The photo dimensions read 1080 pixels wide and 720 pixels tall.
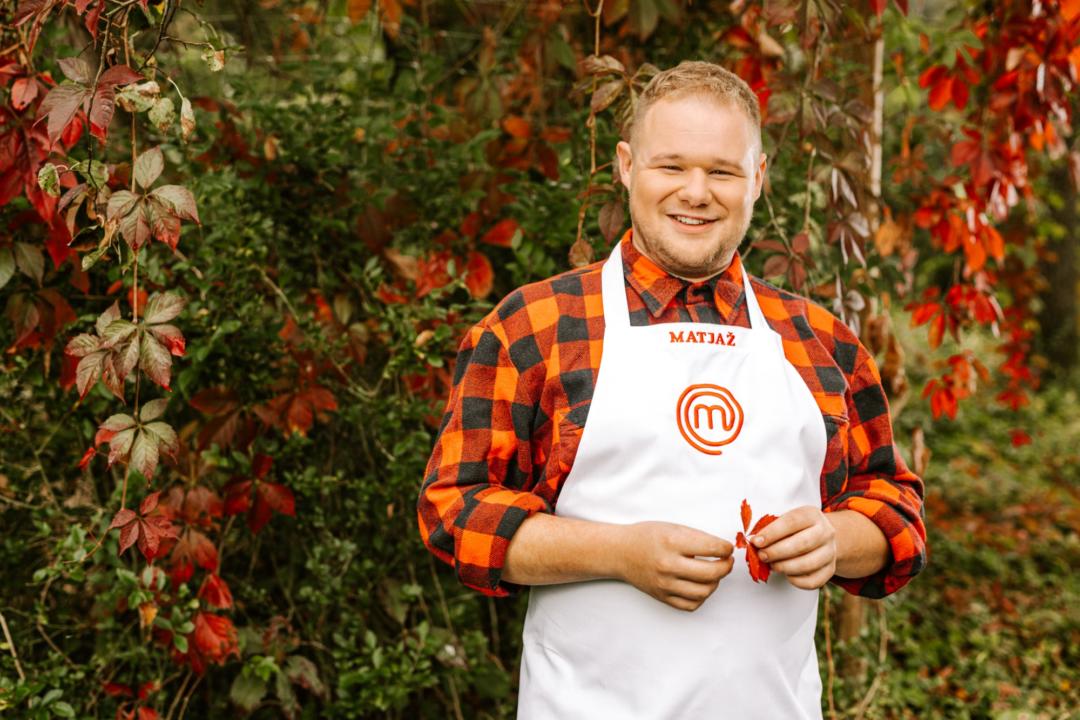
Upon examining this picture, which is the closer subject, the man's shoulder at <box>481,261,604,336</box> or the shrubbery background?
the man's shoulder at <box>481,261,604,336</box>

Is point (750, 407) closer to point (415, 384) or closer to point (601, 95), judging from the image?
point (601, 95)

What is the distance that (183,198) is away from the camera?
1.56 meters

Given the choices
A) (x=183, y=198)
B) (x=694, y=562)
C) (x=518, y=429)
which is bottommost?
(x=694, y=562)

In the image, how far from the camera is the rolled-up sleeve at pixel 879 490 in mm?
1499

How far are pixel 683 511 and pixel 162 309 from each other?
93cm

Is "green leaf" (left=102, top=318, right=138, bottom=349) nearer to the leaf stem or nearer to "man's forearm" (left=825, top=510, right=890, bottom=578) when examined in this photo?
the leaf stem

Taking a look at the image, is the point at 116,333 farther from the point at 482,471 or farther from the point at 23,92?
the point at 482,471

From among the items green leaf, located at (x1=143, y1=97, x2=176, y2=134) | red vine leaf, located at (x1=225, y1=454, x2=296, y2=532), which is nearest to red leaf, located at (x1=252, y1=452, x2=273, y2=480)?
red vine leaf, located at (x1=225, y1=454, x2=296, y2=532)

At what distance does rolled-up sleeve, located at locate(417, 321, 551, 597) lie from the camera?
55.1 inches

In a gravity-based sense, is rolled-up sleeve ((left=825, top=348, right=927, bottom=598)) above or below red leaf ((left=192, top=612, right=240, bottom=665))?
above

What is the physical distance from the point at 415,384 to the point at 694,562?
1.31 metres

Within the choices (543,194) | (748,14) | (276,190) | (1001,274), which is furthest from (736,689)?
(1001,274)

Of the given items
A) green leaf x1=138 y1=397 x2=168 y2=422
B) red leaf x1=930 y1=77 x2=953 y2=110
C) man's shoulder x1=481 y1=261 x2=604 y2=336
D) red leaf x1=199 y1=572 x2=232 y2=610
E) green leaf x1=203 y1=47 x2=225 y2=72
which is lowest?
red leaf x1=199 y1=572 x2=232 y2=610

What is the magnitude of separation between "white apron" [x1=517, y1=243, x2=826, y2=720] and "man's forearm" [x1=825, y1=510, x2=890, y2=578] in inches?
2.6
